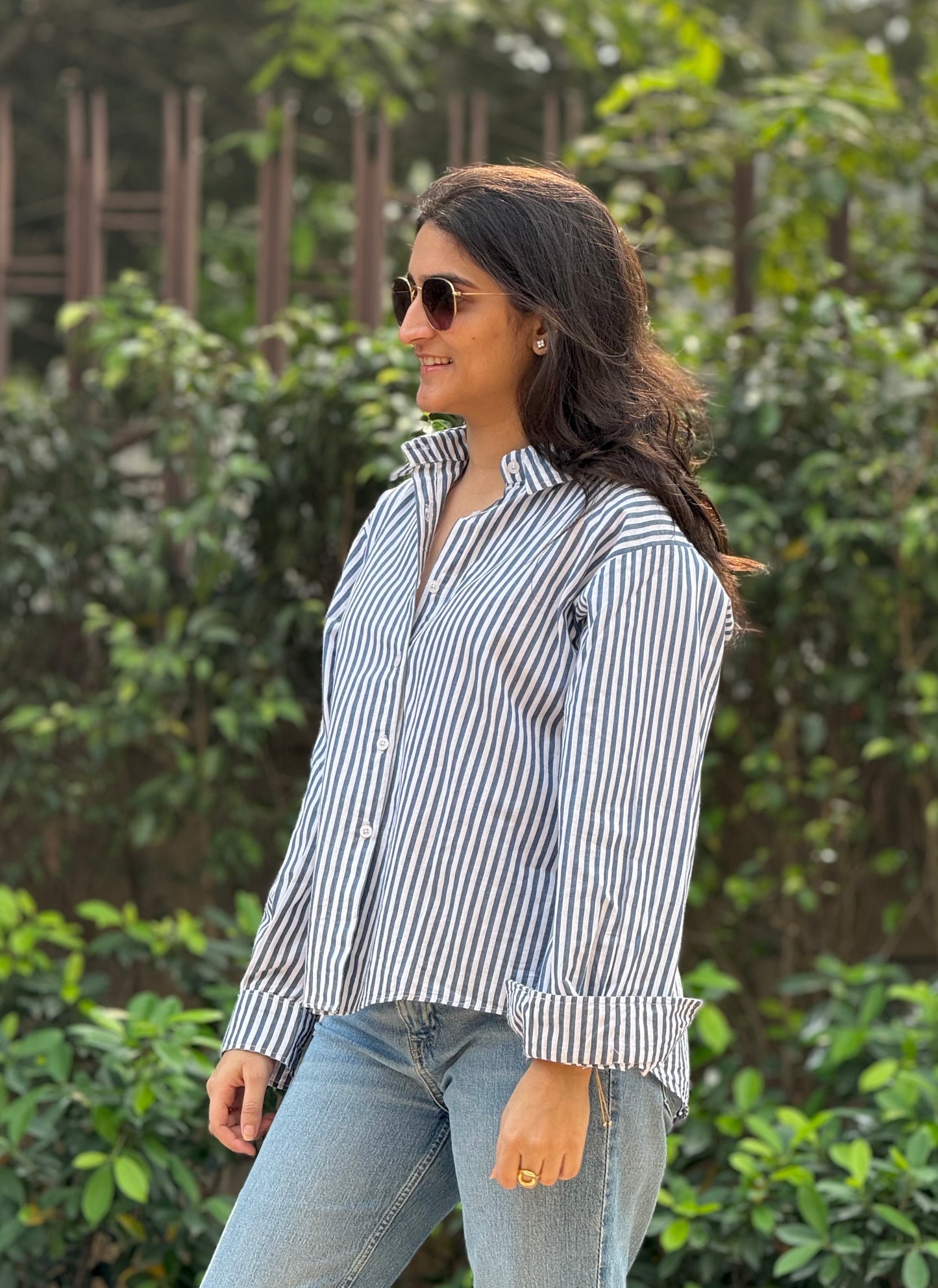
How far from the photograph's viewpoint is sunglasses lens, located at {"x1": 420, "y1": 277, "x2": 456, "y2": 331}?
166cm

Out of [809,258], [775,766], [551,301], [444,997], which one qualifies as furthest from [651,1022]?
[809,258]

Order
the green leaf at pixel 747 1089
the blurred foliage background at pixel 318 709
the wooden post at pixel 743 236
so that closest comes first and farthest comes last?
1. the blurred foliage background at pixel 318 709
2. the green leaf at pixel 747 1089
3. the wooden post at pixel 743 236

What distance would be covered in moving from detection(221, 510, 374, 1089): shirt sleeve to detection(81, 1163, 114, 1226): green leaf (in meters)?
0.81

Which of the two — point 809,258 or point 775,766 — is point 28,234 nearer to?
point 809,258

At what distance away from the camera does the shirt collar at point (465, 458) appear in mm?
1659

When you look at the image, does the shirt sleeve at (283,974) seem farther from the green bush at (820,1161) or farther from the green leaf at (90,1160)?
the green bush at (820,1161)

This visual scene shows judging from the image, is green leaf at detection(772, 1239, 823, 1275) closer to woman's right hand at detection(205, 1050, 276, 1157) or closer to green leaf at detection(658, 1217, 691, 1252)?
green leaf at detection(658, 1217, 691, 1252)

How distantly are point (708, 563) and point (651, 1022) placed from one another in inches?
18.0

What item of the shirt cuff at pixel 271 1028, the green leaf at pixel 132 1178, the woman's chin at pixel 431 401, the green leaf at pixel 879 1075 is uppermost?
the woman's chin at pixel 431 401

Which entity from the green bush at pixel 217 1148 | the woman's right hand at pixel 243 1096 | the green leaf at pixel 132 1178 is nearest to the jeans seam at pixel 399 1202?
the woman's right hand at pixel 243 1096

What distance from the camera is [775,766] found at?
10.4ft

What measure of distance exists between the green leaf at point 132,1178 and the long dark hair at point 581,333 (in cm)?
131

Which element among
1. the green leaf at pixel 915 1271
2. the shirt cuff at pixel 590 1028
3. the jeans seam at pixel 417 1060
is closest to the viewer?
the shirt cuff at pixel 590 1028

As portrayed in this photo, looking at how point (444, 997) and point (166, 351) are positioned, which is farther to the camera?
point (166, 351)
